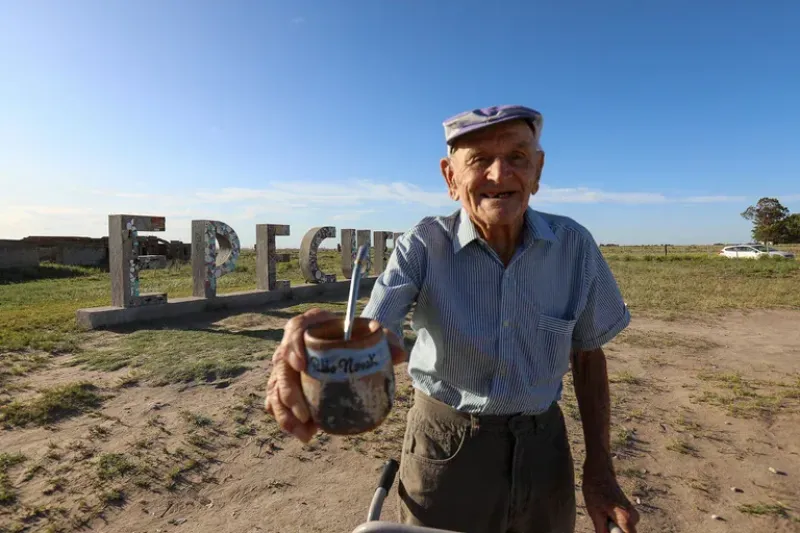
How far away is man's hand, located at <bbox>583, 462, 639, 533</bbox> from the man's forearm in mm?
41

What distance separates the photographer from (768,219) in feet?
177

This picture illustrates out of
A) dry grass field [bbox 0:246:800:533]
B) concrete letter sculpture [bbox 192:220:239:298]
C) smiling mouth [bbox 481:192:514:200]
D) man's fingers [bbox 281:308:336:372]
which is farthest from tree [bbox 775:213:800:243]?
man's fingers [bbox 281:308:336:372]

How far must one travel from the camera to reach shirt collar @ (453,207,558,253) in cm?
166

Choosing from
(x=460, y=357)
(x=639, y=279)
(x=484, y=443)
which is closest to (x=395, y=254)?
(x=460, y=357)

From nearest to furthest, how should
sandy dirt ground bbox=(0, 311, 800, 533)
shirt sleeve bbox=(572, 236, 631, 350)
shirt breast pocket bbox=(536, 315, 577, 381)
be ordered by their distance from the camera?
1. shirt breast pocket bbox=(536, 315, 577, 381)
2. shirt sleeve bbox=(572, 236, 631, 350)
3. sandy dirt ground bbox=(0, 311, 800, 533)

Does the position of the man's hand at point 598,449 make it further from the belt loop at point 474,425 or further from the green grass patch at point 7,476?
the green grass patch at point 7,476

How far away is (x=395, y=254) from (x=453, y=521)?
35.0 inches

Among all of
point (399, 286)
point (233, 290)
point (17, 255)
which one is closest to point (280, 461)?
point (399, 286)

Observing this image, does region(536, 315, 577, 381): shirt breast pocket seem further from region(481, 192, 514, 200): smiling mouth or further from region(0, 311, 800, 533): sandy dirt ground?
region(0, 311, 800, 533): sandy dirt ground

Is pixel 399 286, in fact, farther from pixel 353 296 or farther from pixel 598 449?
pixel 598 449

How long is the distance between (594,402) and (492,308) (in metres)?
0.58

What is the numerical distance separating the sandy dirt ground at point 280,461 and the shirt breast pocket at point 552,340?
198cm

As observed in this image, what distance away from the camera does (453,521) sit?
1615 millimetres

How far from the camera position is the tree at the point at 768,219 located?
164ft
